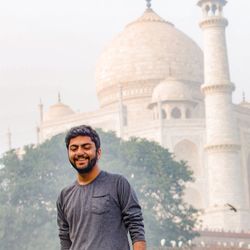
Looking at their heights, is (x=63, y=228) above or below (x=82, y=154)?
below

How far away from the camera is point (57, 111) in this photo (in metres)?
53.2

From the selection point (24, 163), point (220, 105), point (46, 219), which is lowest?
point (46, 219)

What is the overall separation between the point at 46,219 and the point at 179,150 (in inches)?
624

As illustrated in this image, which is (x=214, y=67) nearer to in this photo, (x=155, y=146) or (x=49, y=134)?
(x=155, y=146)

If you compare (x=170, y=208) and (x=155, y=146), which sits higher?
(x=155, y=146)

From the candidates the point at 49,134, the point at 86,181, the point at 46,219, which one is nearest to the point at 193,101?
the point at 49,134

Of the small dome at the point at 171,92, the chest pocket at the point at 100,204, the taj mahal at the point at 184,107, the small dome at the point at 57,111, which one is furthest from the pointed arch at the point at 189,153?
the chest pocket at the point at 100,204

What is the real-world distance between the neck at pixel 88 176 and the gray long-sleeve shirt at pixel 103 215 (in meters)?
0.02

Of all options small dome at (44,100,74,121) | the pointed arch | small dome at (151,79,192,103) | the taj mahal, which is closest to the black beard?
the taj mahal

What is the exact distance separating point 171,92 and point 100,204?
43.2 metres

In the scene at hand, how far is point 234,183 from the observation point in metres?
39.2

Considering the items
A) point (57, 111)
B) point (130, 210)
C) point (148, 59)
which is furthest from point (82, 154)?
point (57, 111)

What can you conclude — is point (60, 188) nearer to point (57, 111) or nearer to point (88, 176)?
point (57, 111)

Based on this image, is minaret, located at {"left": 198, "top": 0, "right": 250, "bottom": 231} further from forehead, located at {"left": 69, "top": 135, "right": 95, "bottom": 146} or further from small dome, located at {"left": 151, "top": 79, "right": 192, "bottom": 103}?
forehead, located at {"left": 69, "top": 135, "right": 95, "bottom": 146}
